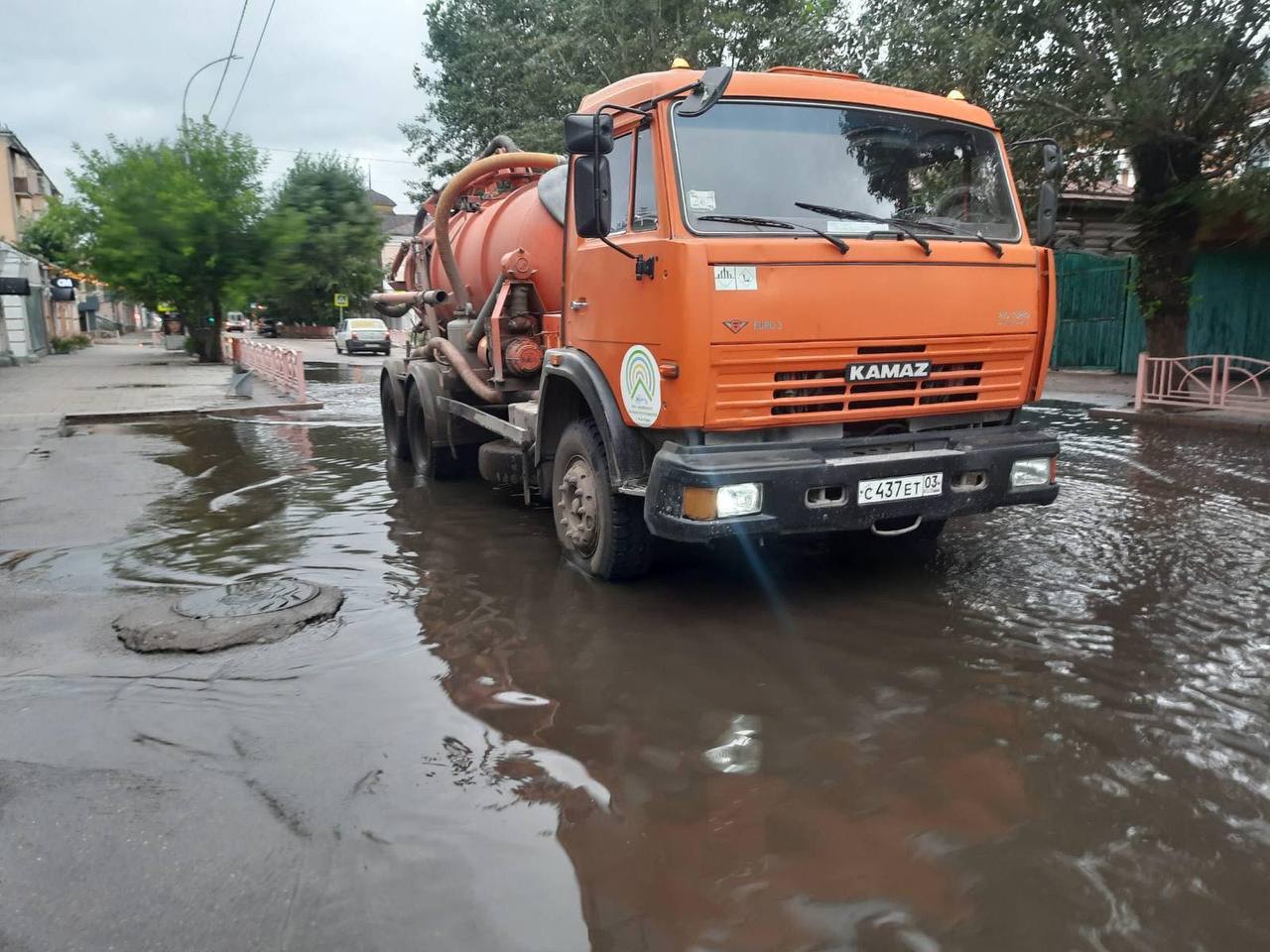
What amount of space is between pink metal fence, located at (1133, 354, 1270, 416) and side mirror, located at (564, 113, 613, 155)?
10.6 meters

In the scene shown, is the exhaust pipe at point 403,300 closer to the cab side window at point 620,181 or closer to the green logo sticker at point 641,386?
the cab side window at point 620,181

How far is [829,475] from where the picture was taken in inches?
179

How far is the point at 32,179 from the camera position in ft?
179

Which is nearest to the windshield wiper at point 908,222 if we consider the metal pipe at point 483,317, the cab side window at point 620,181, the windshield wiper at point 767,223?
the windshield wiper at point 767,223

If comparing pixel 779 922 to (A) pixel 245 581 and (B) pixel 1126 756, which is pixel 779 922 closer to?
(B) pixel 1126 756

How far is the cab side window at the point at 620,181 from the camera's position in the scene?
5.00 metres

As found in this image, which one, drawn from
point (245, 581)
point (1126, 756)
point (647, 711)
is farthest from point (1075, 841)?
point (245, 581)

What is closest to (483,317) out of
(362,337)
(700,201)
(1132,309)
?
(700,201)

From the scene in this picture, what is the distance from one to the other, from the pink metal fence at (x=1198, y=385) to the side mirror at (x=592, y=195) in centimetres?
1052

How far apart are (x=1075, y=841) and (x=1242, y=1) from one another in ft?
40.6

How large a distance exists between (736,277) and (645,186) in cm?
79

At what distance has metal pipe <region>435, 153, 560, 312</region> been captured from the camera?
804 centimetres

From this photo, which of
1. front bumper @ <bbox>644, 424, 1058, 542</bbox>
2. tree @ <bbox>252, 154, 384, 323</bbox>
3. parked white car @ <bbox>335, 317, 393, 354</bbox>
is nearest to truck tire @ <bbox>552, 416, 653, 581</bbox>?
front bumper @ <bbox>644, 424, 1058, 542</bbox>

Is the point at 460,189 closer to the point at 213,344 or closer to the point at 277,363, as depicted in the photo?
the point at 277,363
